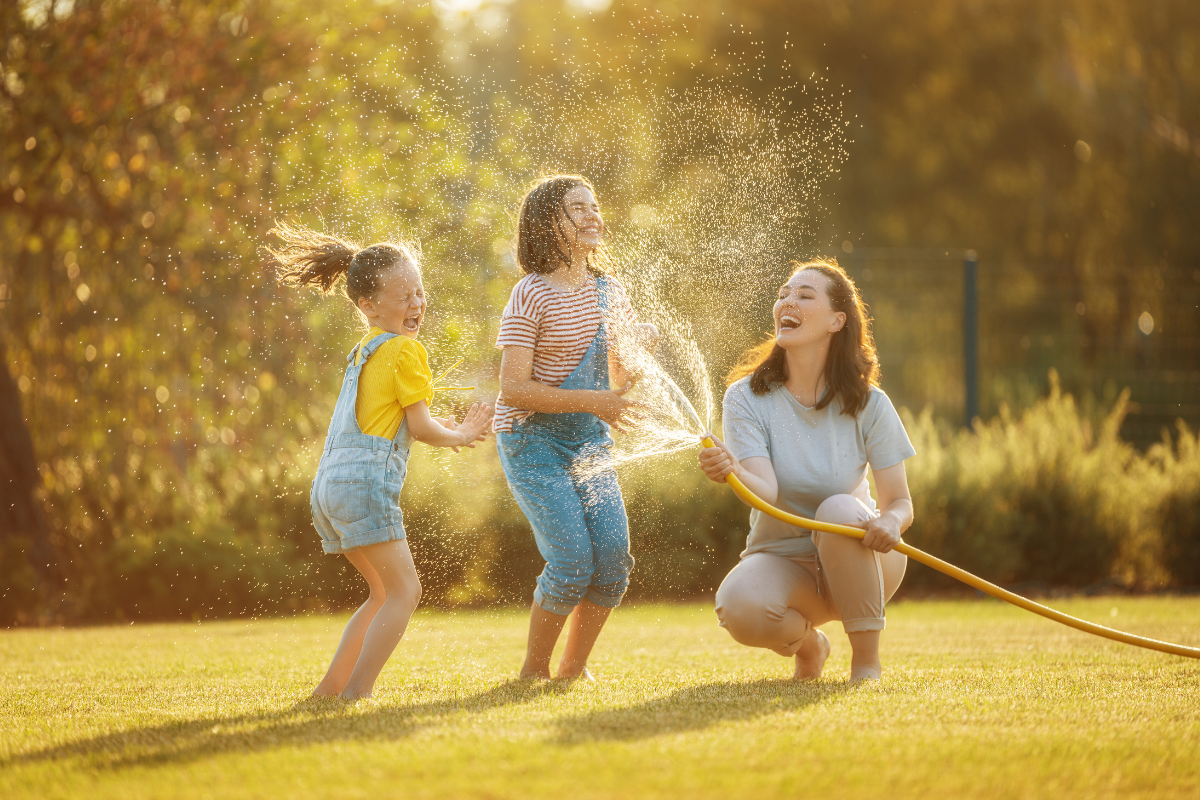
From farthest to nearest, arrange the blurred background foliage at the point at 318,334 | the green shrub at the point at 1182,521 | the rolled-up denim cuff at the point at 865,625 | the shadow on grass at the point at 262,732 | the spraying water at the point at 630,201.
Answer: the green shrub at the point at 1182,521
the blurred background foliage at the point at 318,334
the spraying water at the point at 630,201
the rolled-up denim cuff at the point at 865,625
the shadow on grass at the point at 262,732

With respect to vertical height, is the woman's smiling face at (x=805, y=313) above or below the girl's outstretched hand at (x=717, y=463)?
above

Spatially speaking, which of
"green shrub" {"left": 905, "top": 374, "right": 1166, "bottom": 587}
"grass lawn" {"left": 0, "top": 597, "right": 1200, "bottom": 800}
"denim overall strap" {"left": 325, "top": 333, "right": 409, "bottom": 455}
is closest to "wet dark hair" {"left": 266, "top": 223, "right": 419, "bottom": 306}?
"denim overall strap" {"left": 325, "top": 333, "right": 409, "bottom": 455}

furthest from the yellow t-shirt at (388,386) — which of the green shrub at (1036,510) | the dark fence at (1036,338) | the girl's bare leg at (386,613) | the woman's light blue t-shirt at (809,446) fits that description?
the dark fence at (1036,338)

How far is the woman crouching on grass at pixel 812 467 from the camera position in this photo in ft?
11.9

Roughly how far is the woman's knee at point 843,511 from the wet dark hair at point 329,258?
5.24ft

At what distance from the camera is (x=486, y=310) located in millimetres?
7133

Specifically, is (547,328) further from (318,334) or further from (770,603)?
(318,334)

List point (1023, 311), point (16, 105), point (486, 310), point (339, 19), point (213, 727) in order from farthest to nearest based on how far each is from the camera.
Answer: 1. point (1023, 311)
2. point (339, 19)
3. point (16, 105)
4. point (486, 310)
5. point (213, 727)

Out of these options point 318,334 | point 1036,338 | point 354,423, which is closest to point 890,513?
point 354,423

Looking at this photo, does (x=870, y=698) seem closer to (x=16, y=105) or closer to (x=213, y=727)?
(x=213, y=727)

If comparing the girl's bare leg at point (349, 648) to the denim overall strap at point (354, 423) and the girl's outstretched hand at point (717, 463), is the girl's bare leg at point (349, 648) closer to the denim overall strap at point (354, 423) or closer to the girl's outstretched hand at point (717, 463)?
the denim overall strap at point (354, 423)

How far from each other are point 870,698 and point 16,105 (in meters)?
7.38

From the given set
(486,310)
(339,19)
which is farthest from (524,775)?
(339,19)

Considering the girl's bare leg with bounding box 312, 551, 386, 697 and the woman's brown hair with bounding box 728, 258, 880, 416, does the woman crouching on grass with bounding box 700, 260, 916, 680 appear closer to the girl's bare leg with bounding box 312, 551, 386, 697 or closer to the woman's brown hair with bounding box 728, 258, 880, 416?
the woman's brown hair with bounding box 728, 258, 880, 416
